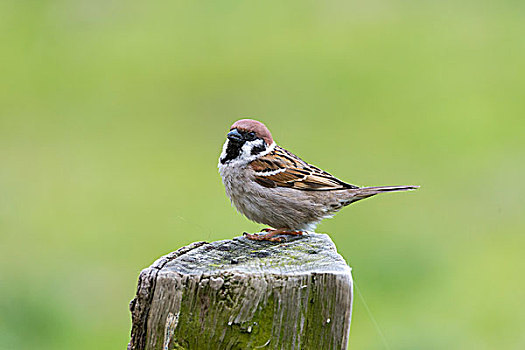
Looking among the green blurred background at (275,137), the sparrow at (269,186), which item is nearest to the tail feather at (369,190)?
the sparrow at (269,186)

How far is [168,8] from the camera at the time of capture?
15.7 m

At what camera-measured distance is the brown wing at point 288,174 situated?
14.2 ft

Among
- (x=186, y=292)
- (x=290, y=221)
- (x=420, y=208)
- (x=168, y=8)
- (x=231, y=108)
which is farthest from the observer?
(x=168, y=8)

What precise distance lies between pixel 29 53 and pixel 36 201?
5.14 m

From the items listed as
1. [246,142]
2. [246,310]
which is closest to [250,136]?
[246,142]

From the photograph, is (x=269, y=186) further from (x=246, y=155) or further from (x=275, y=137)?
(x=275, y=137)

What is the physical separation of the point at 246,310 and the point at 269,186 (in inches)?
75.5

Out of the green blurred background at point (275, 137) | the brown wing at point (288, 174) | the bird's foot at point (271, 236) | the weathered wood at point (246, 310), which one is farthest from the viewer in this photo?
the green blurred background at point (275, 137)

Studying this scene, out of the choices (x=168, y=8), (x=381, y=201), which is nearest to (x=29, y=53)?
(x=168, y=8)

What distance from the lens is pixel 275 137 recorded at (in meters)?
10.8

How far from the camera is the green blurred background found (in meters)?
7.08

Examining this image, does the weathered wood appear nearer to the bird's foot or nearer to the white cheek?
the bird's foot

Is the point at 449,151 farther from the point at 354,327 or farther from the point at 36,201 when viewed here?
the point at 36,201

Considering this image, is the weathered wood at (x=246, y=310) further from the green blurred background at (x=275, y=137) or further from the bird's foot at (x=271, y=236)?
the green blurred background at (x=275, y=137)
